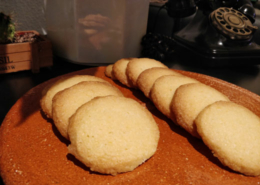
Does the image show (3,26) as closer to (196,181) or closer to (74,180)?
(74,180)

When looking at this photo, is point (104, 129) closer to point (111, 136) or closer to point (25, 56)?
point (111, 136)

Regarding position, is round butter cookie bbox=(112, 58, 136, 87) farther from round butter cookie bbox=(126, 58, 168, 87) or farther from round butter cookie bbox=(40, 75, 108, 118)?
round butter cookie bbox=(40, 75, 108, 118)

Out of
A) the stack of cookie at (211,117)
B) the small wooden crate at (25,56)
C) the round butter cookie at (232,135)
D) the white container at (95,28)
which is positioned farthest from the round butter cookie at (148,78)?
the small wooden crate at (25,56)

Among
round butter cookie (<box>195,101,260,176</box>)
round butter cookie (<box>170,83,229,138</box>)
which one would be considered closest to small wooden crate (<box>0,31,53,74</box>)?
round butter cookie (<box>170,83,229,138</box>)

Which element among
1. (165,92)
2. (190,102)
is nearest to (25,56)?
(165,92)

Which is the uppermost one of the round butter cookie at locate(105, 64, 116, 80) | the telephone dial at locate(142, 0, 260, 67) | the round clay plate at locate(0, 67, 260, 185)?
the telephone dial at locate(142, 0, 260, 67)

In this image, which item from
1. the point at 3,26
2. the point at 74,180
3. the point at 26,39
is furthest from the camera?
the point at 26,39

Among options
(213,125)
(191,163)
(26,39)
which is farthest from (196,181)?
(26,39)
